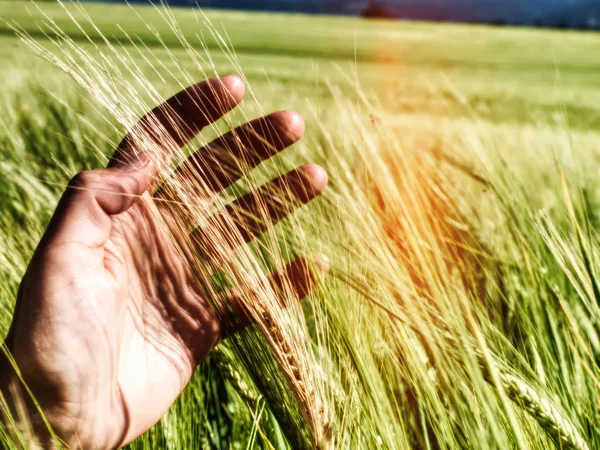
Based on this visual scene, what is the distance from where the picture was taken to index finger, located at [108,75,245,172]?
0.72 m

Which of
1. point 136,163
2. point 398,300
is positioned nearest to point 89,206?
point 136,163

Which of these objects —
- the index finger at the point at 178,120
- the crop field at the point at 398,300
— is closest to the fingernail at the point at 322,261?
the crop field at the point at 398,300

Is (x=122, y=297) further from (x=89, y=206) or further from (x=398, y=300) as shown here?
(x=398, y=300)

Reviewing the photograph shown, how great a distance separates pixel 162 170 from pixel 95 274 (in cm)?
28

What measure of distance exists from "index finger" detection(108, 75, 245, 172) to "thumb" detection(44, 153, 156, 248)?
3 cm

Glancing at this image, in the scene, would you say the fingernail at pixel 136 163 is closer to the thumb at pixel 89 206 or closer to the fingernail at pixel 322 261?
the thumb at pixel 89 206

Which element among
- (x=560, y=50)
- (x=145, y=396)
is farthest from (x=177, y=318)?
(x=560, y=50)

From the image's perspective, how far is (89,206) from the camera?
0.84 meters

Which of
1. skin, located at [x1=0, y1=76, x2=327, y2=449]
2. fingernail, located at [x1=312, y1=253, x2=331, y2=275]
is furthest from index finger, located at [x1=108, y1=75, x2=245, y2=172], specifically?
fingernail, located at [x1=312, y1=253, x2=331, y2=275]

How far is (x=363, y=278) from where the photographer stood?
0.69m

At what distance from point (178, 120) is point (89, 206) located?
0.73 feet

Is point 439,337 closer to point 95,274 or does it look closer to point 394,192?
point 394,192

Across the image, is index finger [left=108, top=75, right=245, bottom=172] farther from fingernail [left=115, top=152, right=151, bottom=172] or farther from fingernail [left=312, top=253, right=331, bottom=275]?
fingernail [left=312, top=253, right=331, bottom=275]

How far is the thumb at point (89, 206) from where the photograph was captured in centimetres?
81
